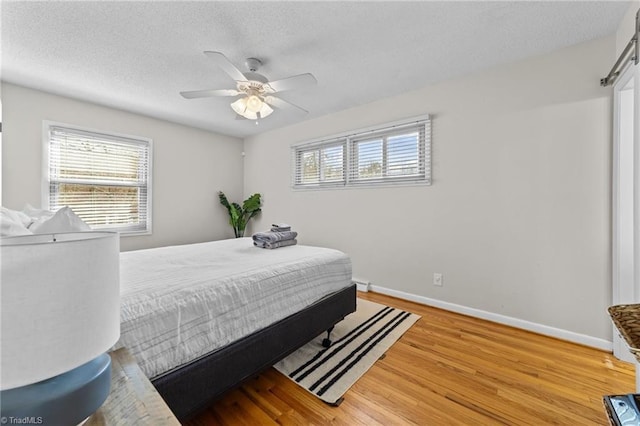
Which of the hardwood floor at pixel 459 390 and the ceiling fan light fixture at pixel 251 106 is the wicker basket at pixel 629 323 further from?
the ceiling fan light fixture at pixel 251 106

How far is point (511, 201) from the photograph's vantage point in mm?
2416

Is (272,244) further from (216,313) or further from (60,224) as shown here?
(60,224)

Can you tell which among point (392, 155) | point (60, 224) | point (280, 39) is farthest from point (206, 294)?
point (392, 155)

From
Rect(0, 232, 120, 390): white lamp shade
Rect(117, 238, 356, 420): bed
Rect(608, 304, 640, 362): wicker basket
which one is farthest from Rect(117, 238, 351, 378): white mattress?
Rect(608, 304, 640, 362): wicker basket

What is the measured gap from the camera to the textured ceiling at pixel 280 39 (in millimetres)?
1743

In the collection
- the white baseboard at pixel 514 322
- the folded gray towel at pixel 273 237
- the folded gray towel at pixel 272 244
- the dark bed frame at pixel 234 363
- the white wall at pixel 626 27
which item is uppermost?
the white wall at pixel 626 27

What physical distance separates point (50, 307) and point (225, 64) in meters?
1.84

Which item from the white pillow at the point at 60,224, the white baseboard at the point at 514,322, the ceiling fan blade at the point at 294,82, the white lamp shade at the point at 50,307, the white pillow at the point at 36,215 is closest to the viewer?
the white lamp shade at the point at 50,307

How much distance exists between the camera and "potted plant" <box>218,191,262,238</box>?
462 centimetres

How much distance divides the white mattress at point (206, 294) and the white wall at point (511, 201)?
1.26 metres

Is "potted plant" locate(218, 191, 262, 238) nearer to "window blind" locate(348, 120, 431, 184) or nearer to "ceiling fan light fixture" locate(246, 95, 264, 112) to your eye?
"window blind" locate(348, 120, 431, 184)

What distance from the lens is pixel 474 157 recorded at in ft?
8.57

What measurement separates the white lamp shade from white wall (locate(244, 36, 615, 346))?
2.90m

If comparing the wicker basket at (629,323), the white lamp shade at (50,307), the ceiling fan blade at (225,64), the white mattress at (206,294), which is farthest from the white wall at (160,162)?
the wicker basket at (629,323)
